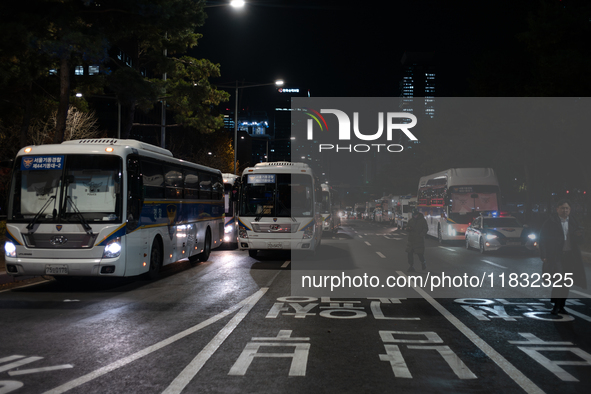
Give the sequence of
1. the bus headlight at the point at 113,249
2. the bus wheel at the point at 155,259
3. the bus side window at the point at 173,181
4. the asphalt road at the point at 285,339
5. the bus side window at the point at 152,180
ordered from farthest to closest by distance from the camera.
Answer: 1. the bus side window at the point at 173,181
2. the bus wheel at the point at 155,259
3. the bus side window at the point at 152,180
4. the bus headlight at the point at 113,249
5. the asphalt road at the point at 285,339

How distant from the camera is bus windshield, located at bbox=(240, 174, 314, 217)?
1805 centimetres

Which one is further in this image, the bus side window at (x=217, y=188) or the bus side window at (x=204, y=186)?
the bus side window at (x=217, y=188)

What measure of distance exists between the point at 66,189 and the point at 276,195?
7.90 meters

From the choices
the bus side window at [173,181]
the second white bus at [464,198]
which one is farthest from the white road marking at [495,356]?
the second white bus at [464,198]

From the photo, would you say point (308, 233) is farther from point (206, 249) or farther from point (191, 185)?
point (191, 185)

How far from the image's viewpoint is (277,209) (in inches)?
710

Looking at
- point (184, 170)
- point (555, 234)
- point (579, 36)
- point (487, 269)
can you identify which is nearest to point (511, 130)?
point (579, 36)

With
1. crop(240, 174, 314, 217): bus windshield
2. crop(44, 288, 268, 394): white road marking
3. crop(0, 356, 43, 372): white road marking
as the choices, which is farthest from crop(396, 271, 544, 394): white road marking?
crop(240, 174, 314, 217): bus windshield

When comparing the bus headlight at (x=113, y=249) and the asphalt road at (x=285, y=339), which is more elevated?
the bus headlight at (x=113, y=249)

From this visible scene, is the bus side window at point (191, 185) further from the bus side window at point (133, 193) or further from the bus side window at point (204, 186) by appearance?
the bus side window at point (133, 193)

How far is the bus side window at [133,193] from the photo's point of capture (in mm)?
11805

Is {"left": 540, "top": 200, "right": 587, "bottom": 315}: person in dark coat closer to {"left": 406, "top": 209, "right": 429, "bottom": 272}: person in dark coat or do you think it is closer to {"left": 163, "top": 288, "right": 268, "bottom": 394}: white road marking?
{"left": 163, "top": 288, "right": 268, "bottom": 394}: white road marking

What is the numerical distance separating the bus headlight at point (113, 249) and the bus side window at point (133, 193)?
415mm

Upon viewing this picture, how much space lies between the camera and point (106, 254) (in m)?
11.4
